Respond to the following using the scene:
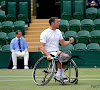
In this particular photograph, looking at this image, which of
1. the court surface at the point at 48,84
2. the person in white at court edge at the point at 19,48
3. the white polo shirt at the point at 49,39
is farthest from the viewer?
the person in white at court edge at the point at 19,48

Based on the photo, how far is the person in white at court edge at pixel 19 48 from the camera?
37.2 ft

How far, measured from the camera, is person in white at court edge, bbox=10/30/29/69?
37.2 feet

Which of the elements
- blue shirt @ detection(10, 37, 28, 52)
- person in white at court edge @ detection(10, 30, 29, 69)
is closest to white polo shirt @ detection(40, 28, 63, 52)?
person in white at court edge @ detection(10, 30, 29, 69)

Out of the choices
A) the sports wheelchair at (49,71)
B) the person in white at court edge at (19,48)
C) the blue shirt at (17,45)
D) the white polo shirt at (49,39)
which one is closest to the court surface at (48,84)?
the sports wheelchair at (49,71)

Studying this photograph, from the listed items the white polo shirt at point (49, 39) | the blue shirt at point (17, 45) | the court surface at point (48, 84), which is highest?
the white polo shirt at point (49, 39)

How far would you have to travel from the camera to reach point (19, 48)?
38.1 ft

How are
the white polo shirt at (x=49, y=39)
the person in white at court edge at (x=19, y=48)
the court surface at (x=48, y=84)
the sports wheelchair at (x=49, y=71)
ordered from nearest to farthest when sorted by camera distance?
the court surface at (x=48, y=84)
the sports wheelchair at (x=49, y=71)
the white polo shirt at (x=49, y=39)
the person in white at court edge at (x=19, y=48)

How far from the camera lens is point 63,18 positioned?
46.7ft

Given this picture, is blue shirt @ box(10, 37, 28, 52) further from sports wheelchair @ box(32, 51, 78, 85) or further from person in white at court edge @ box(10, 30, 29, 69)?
sports wheelchair @ box(32, 51, 78, 85)

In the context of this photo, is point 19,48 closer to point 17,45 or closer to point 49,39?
point 17,45

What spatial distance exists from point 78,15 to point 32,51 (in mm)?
2835

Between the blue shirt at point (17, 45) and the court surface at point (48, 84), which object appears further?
the blue shirt at point (17, 45)

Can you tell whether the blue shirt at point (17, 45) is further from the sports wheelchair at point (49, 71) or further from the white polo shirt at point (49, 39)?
the white polo shirt at point (49, 39)

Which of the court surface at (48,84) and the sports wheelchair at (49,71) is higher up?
the sports wheelchair at (49,71)
